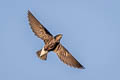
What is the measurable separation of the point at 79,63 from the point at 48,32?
2.54 meters

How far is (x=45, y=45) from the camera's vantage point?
6519cm

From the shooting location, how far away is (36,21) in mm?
65438

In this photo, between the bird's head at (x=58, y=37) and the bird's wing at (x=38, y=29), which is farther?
the bird's wing at (x=38, y=29)

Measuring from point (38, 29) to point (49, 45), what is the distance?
4.02 ft

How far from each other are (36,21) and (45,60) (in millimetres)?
2302

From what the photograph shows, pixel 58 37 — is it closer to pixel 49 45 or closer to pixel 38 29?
pixel 49 45

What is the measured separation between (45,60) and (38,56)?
0.47m

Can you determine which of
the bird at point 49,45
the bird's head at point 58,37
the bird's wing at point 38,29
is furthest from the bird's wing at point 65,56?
the bird's wing at point 38,29

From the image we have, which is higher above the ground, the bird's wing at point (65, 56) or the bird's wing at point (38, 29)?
the bird's wing at point (38, 29)

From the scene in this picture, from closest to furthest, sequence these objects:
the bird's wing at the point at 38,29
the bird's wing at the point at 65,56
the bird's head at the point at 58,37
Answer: the bird's head at the point at 58,37 < the bird's wing at the point at 38,29 < the bird's wing at the point at 65,56

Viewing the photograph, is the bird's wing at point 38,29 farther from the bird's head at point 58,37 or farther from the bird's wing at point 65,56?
the bird's wing at point 65,56

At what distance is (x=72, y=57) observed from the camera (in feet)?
216

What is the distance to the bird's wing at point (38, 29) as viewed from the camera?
6531cm

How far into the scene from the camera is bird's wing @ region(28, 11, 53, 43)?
65.3 metres
